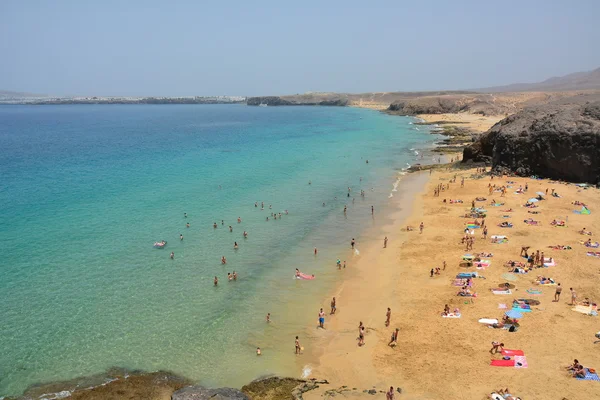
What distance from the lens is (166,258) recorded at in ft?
91.1

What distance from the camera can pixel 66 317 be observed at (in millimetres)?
20703

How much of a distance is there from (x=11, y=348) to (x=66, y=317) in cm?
278

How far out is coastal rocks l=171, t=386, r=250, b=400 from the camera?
46.6 ft

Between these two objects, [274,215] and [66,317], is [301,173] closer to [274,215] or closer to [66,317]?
[274,215]

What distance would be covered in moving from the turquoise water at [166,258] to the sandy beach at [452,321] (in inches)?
88.9

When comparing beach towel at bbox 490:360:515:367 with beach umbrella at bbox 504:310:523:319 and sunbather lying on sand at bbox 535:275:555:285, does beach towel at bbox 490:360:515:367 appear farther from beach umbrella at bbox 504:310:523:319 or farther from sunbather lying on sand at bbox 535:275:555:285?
sunbather lying on sand at bbox 535:275:555:285

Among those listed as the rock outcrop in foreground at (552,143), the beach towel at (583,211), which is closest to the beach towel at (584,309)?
the beach towel at (583,211)

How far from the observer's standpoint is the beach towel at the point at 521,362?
15936 millimetres

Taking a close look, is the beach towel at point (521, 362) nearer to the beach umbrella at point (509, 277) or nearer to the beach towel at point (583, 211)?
the beach umbrella at point (509, 277)

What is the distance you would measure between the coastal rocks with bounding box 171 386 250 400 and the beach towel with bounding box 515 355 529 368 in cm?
1056

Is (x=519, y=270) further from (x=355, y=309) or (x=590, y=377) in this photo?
(x=355, y=309)

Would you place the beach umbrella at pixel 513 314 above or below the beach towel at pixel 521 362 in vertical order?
above

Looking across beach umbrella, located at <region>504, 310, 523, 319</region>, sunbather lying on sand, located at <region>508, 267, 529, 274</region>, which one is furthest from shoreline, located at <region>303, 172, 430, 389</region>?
sunbather lying on sand, located at <region>508, 267, 529, 274</region>

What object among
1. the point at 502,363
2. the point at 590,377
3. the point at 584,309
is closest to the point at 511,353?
the point at 502,363
